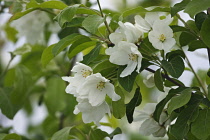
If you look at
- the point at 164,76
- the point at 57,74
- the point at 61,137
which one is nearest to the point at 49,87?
the point at 57,74

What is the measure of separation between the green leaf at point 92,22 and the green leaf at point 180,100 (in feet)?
0.94

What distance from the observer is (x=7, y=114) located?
6.07 ft

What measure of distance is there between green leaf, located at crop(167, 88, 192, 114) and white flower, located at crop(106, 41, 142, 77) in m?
0.14

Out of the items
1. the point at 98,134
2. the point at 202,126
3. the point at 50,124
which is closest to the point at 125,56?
the point at 202,126

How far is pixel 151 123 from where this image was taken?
1.55 metres

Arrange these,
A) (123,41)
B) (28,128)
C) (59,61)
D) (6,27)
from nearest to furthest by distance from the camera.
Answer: (123,41), (59,61), (6,27), (28,128)

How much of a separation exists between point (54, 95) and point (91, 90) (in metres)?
1.07

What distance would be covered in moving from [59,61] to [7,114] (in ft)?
2.38

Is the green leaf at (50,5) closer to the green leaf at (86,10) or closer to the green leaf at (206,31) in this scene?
the green leaf at (86,10)

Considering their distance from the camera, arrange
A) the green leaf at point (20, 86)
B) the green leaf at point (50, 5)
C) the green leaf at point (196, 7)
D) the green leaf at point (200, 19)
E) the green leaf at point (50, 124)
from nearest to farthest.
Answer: the green leaf at point (196, 7) < the green leaf at point (200, 19) < the green leaf at point (50, 5) < the green leaf at point (20, 86) < the green leaf at point (50, 124)

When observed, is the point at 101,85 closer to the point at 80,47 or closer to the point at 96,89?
the point at 96,89

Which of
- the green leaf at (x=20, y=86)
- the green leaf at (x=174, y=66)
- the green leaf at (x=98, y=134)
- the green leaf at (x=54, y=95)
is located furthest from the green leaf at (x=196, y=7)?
the green leaf at (x=54, y=95)

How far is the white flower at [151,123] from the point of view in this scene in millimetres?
1520

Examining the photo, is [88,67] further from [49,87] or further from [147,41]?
[49,87]
